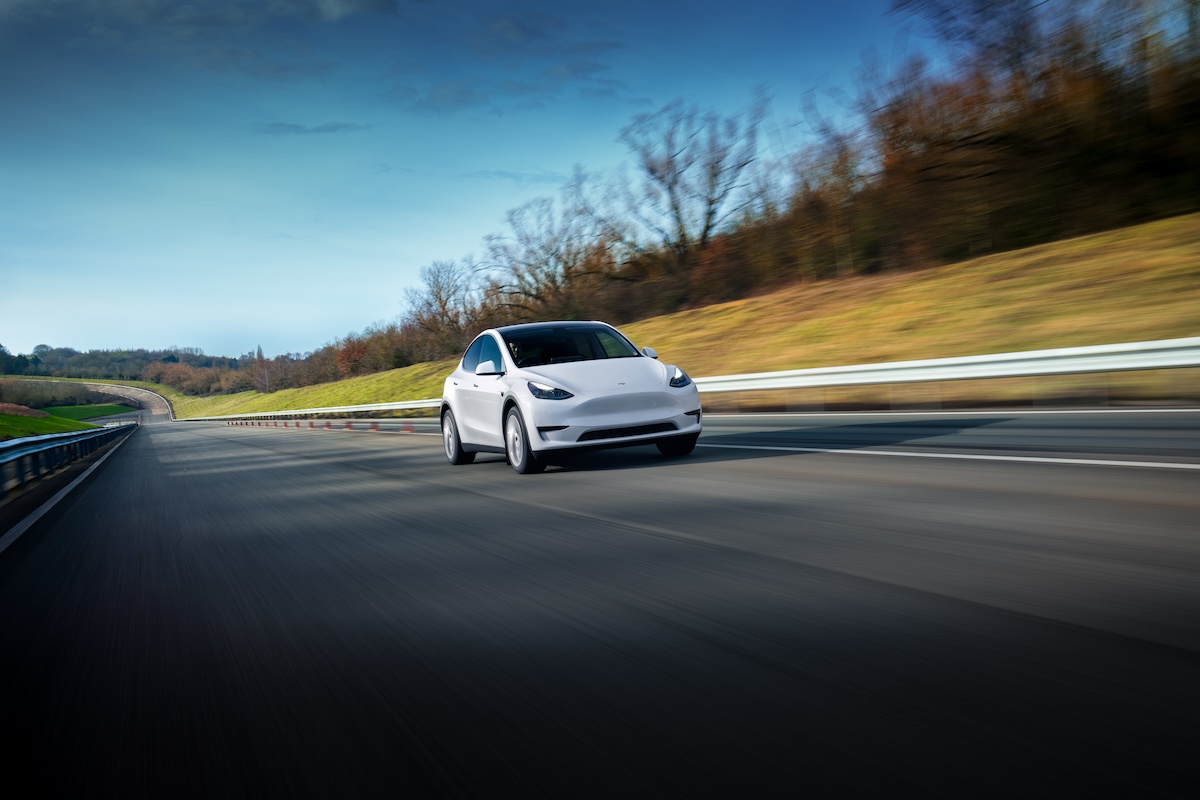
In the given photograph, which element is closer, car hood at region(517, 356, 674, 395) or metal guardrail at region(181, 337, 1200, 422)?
car hood at region(517, 356, 674, 395)

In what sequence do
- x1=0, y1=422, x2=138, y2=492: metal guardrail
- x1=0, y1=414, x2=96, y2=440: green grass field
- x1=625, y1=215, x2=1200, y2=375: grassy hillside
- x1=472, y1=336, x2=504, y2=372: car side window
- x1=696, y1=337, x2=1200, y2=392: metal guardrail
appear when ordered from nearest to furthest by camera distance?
x1=472, y1=336, x2=504, y2=372: car side window < x1=696, y1=337, x2=1200, y2=392: metal guardrail < x1=0, y1=422, x2=138, y2=492: metal guardrail < x1=625, y1=215, x2=1200, y2=375: grassy hillside < x1=0, y1=414, x2=96, y2=440: green grass field

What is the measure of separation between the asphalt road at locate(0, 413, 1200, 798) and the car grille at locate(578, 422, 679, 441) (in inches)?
70.3

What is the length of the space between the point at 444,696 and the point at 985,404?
13048 mm

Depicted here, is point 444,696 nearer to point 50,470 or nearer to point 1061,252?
point 50,470

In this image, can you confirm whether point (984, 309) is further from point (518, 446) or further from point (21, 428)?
point (21, 428)

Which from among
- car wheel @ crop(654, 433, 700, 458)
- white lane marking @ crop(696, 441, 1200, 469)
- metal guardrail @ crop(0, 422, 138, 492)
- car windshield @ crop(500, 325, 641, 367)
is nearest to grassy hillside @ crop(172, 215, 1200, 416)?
white lane marking @ crop(696, 441, 1200, 469)

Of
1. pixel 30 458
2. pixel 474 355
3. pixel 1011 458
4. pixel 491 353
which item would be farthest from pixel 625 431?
pixel 30 458

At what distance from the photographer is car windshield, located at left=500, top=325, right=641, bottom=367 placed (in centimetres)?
1043

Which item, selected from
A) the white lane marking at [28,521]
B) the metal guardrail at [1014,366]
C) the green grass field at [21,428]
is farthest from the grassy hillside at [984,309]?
the green grass field at [21,428]

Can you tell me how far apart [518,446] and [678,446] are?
168 cm

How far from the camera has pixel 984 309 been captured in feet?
66.6

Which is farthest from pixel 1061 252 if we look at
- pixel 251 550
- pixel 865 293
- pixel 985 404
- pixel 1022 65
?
pixel 251 550

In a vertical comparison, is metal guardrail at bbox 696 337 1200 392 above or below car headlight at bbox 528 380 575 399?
below

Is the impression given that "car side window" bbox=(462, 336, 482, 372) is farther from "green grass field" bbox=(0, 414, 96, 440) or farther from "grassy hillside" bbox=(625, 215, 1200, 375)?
"green grass field" bbox=(0, 414, 96, 440)
